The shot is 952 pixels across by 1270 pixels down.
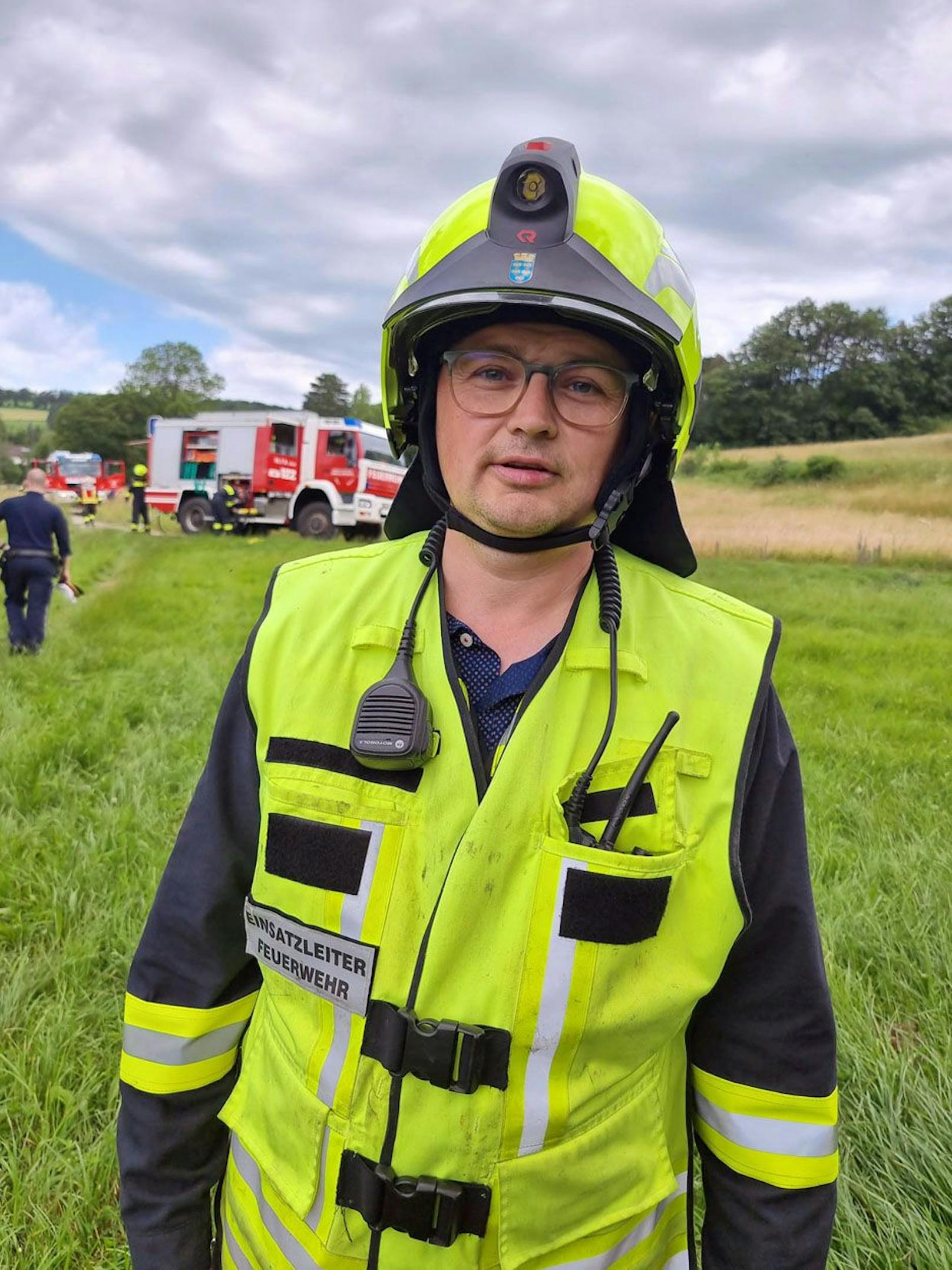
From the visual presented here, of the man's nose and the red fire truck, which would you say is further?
the red fire truck

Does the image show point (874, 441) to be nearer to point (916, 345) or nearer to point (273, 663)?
point (916, 345)

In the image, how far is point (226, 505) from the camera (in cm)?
1855

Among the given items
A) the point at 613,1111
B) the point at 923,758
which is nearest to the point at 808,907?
the point at 613,1111

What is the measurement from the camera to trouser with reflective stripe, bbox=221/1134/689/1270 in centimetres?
118

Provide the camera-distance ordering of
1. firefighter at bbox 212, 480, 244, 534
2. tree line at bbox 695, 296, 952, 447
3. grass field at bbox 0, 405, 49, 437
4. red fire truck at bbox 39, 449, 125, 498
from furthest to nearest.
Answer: grass field at bbox 0, 405, 49, 437 < tree line at bbox 695, 296, 952, 447 < red fire truck at bbox 39, 449, 125, 498 < firefighter at bbox 212, 480, 244, 534

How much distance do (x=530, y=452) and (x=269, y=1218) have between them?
1.28 meters

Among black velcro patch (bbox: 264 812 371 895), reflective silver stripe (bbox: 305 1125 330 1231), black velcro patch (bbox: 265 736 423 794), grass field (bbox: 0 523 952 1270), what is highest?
black velcro patch (bbox: 265 736 423 794)

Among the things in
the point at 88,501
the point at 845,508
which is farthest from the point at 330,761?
→ the point at 845,508

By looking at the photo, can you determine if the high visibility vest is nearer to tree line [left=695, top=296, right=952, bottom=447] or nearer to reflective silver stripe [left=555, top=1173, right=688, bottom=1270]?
reflective silver stripe [left=555, top=1173, right=688, bottom=1270]

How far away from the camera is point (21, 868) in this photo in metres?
3.30

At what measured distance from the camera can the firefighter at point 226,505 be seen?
1844cm

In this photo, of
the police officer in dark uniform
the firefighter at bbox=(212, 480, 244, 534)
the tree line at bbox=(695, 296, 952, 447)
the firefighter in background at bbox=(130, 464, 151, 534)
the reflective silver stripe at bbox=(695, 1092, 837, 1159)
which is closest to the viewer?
the reflective silver stripe at bbox=(695, 1092, 837, 1159)

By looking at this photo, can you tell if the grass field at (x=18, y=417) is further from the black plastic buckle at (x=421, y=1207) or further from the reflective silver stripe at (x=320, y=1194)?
the black plastic buckle at (x=421, y=1207)

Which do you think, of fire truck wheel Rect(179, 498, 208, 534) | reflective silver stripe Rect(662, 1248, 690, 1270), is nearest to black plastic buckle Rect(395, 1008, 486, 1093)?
reflective silver stripe Rect(662, 1248, 690, 1270)
